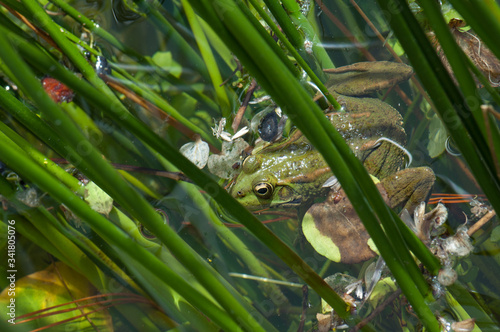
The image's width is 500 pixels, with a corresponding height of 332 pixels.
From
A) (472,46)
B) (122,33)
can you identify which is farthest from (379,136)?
(122,33)

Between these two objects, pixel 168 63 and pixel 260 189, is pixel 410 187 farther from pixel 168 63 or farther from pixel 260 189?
pixel 168 63

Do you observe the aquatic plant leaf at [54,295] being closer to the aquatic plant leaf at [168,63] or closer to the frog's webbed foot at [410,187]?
the aquatic plant leaf at [168,63]

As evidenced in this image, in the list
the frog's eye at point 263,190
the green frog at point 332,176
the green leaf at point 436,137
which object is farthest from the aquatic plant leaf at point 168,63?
the green leaf at point 436,137

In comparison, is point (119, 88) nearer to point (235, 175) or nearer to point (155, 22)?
point (155, 22)

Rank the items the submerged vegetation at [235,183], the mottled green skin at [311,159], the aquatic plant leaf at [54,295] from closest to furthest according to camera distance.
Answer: the submerged vegetation at [235,183] < the aquatic plant leaf at [54,295] < the mottled green skin at [311,159]

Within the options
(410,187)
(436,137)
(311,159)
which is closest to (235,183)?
(311,159)

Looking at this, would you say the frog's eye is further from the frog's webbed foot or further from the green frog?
the frog's webbed foot
